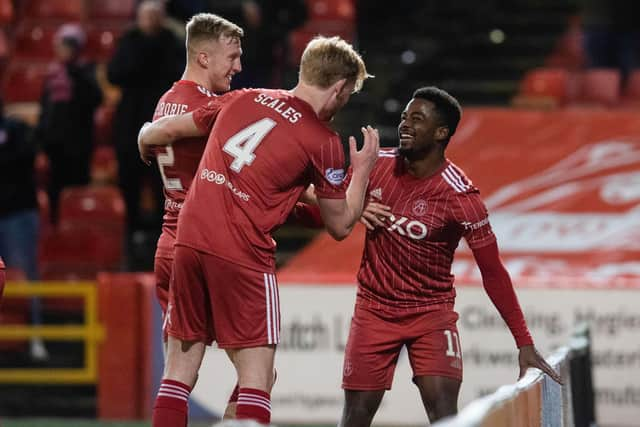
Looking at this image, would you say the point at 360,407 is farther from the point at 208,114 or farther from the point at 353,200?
the point at 208,114

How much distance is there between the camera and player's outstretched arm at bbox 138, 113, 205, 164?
19.5 feet

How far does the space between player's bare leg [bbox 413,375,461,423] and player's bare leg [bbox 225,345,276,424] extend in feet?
3.44

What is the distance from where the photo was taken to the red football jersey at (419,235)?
660 centimetres

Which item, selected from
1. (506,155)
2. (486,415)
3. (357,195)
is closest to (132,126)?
(506,155)

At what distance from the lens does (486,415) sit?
4.38 m

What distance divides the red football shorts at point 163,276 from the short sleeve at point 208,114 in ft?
2.15

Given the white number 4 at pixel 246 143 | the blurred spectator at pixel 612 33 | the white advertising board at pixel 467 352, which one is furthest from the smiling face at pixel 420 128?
the blurred spectator at pixel 612 33

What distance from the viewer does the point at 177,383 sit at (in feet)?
18.9

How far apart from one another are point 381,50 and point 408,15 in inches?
32.8

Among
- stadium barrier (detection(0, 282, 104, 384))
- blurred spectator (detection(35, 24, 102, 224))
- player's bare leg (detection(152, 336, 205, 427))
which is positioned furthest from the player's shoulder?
blurred spectator (detection(35, 24, 102, 224))

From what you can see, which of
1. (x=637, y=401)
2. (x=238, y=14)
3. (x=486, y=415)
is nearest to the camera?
(x=486, y=415)

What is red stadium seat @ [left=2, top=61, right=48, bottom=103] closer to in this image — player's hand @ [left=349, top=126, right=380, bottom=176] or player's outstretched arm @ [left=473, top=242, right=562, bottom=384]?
player's outstretched arm @ [left=473, top=242, right=562, bottom=384]

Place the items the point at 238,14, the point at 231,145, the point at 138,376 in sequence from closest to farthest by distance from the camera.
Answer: the point at 231,145, the point at 138,376, the point at 238,14

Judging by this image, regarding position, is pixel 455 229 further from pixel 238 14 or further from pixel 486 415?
pixel 238 14
